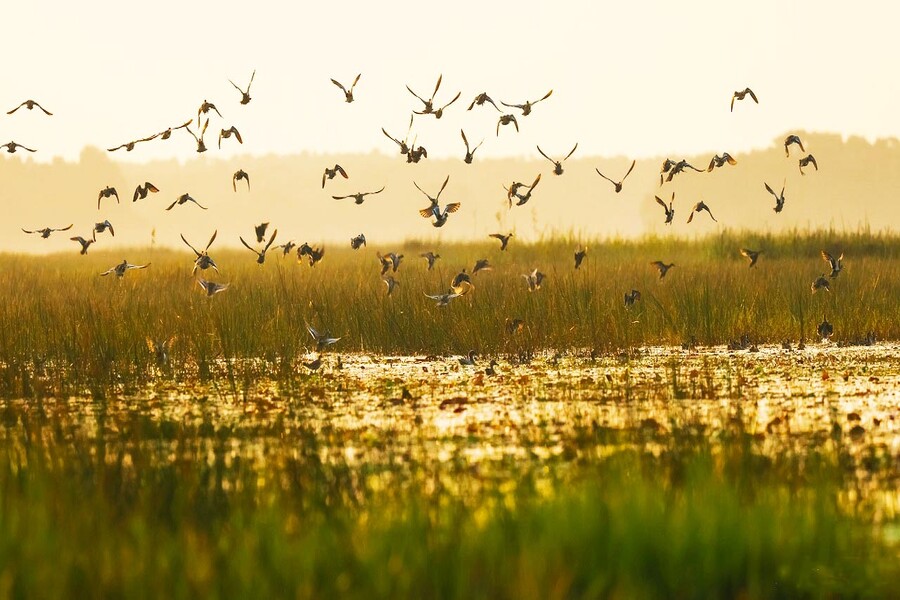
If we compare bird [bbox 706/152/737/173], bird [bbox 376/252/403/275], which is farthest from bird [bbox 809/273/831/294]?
bird [bbox 376/252/403/275]

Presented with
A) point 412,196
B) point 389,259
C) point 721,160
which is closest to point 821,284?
point 721,160

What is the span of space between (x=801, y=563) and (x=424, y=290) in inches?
327

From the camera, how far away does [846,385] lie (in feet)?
26.9

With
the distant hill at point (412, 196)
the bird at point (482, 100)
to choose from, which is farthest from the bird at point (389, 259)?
the distant hill at point (412, 196)

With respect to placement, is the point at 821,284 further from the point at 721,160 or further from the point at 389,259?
the point at 389,259

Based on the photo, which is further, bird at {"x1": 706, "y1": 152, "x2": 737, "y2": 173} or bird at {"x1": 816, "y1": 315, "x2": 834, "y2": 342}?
bird at {"x1": 816, "y1": 315, "x2": 834, "y2": 342}

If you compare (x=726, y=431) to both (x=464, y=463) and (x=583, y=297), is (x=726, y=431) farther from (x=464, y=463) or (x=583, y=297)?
(x=583, y=297)

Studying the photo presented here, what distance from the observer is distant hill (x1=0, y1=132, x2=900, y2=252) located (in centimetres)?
7881

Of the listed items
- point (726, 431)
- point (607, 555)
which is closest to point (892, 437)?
point (726, 431)

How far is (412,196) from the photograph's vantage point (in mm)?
98438

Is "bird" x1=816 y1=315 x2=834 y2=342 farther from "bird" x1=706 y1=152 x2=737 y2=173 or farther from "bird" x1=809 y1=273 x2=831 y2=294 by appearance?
"bird" x1=706 y1=152 x2=737 y2=173

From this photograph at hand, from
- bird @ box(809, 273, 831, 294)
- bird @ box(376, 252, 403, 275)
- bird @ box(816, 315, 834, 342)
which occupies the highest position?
bird @ box(376, 252, 403, 275)

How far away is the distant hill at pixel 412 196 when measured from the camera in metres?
78.8

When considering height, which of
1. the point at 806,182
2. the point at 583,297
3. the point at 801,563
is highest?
the point at 806,182
